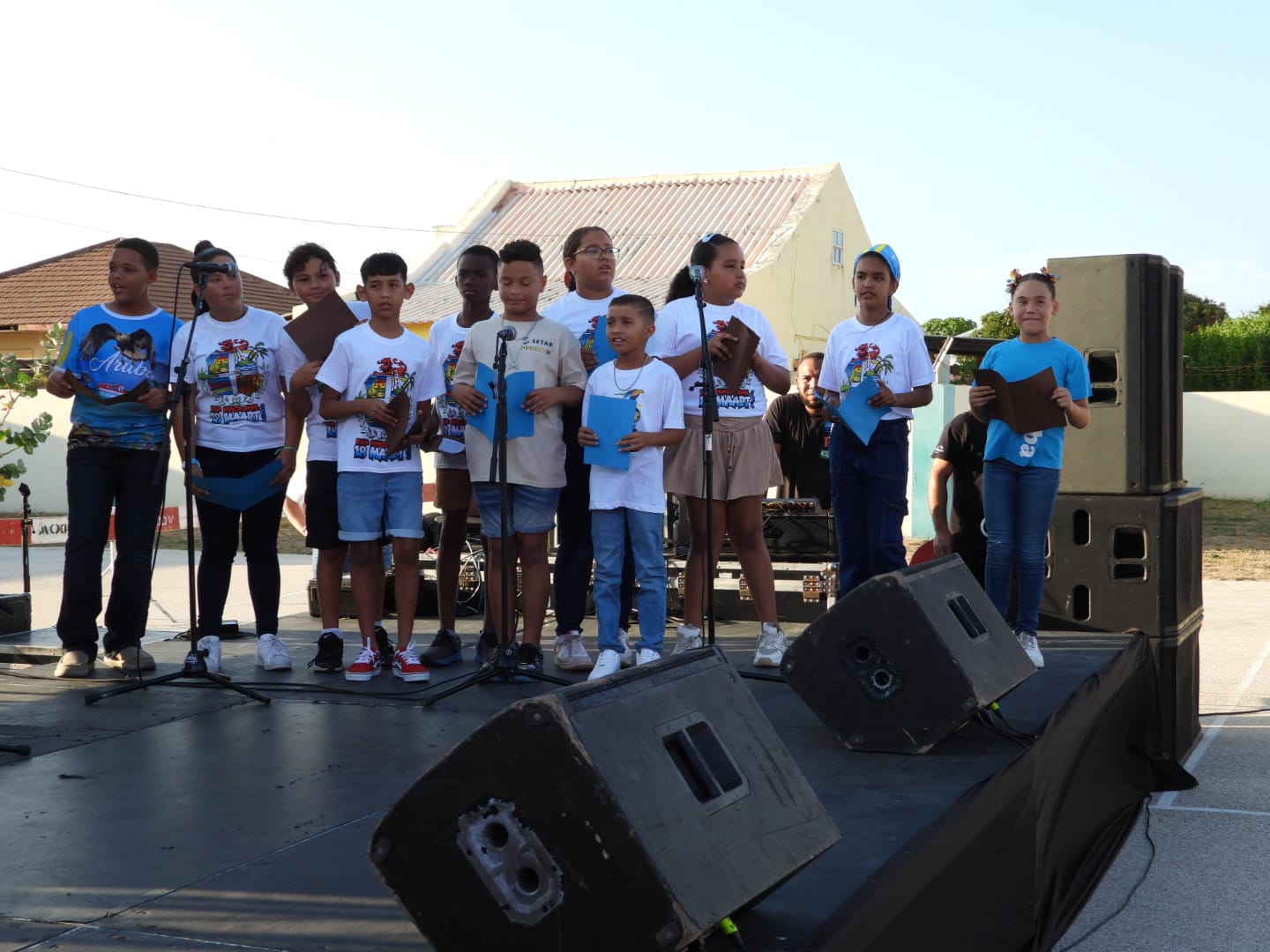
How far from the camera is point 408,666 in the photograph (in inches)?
186

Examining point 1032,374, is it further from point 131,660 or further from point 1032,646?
point 131,660

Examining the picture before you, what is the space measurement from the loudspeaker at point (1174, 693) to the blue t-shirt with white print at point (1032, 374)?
1.09m

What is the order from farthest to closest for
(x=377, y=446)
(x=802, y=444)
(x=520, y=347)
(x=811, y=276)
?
(x=811, y=276)
(x=802, y=444)
(x=520, y=347)
(x=377, y=446)

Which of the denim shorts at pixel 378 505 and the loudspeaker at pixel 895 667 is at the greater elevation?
the denim shorts at pixel 378 505

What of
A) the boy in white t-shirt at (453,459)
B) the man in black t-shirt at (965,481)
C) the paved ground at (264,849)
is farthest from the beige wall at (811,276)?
the paved ground at (264,849)

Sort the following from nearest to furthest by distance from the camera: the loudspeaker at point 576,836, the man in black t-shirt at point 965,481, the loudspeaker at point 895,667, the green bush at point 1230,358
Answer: the loudspeaker at point 576,836
the loudspeaker at point 895,667
the man in black t-shirt at point 965,481
the green bush at point 1230,358

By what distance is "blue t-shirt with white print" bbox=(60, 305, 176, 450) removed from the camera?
4883 millimetres

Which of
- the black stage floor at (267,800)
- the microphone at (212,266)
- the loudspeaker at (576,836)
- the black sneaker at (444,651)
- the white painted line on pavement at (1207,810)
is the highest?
the microphone at (212,266)

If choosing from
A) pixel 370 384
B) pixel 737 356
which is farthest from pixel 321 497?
pixel 737 356

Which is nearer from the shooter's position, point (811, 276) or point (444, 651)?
point (444, 651)

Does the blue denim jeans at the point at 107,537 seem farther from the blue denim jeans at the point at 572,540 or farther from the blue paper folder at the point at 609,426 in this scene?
the blue paper folder at the point at 609,426

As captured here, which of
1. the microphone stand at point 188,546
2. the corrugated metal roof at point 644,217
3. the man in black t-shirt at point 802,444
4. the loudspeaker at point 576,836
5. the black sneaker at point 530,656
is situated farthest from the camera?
the corrugated metal roof at point 644,217

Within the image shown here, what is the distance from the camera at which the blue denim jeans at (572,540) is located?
5051mm

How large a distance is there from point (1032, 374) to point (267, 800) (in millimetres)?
3424
